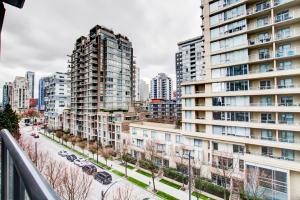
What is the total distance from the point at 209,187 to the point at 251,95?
35.3ft

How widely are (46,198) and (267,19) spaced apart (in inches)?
1045

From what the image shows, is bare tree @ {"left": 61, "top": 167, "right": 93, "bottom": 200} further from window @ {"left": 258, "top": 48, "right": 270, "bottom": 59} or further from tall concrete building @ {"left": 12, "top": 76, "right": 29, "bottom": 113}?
tall concrete building @ {"left": 12, "top": 76, "right": 29, "bottom": 113}

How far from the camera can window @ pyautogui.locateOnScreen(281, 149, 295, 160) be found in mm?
17953

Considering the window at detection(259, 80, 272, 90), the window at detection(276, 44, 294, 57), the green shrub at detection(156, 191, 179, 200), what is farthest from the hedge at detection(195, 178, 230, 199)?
the window at detection(276, 44, 294, 57)

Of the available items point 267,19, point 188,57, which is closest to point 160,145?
point 267,19

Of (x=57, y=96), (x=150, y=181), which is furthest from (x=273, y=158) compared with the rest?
(x=57, y=96)

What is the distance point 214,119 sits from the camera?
23172 mm

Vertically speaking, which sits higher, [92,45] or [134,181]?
[92,45]

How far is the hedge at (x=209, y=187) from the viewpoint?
749 inches

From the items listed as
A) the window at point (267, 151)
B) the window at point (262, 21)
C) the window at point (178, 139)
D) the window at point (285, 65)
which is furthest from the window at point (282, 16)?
the window at point (178, 139)

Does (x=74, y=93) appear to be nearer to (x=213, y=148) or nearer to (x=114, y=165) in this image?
(x=114, y=165)

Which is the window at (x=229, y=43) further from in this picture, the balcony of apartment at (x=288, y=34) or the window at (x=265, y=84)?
the window at (x=265, y=84)

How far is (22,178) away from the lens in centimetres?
110

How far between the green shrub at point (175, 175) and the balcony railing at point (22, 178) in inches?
858
